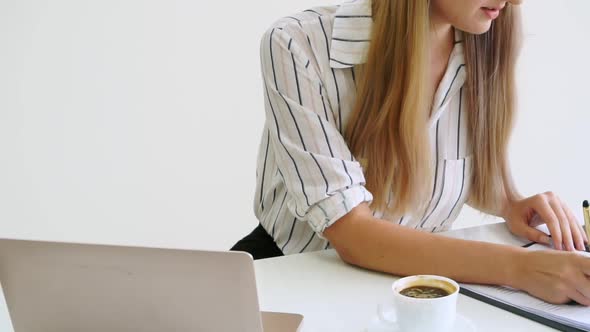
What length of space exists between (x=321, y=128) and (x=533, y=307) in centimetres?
40

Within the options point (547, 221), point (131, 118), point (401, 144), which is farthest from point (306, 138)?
point (131, 118)

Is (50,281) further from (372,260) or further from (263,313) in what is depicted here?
(372,260)

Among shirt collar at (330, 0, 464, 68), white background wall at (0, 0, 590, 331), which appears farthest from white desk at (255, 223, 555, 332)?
white background wall at (0, 0, 590, 331)

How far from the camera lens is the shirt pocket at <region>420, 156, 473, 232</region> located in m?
1.18

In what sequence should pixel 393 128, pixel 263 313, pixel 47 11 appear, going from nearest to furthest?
pixel 263 313 < pixel 393 128 < pixel 47 11

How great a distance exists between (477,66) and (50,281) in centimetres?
84

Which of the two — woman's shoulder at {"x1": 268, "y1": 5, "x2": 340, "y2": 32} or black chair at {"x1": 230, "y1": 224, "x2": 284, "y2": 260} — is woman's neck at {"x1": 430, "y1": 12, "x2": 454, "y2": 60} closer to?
woman's shoulder at {"x1": 268, "y1": 5, "x2": 340, "y2": 32}

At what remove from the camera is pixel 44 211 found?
1922mm

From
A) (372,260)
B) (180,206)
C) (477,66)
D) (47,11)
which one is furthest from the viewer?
(180,206)

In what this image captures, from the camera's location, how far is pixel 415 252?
Result: 0.92 meters

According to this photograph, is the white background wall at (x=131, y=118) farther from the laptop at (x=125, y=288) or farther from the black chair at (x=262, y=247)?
the laptop at (x=125, y=288)

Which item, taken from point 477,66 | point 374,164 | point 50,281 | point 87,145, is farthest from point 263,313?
point 87,145

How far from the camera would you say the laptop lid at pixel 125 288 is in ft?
1.96

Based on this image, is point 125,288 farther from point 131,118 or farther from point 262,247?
point 131,118
